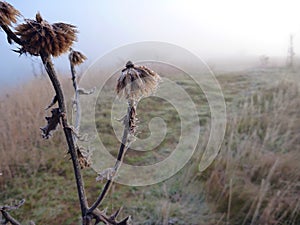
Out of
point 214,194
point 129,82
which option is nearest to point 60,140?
point 214,194

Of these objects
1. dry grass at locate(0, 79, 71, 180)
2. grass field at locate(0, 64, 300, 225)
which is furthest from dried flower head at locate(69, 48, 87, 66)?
dry grass at locate(0, 79, 71, 180)

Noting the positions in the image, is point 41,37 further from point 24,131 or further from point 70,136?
point 24,131

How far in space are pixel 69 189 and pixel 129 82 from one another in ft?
4.54

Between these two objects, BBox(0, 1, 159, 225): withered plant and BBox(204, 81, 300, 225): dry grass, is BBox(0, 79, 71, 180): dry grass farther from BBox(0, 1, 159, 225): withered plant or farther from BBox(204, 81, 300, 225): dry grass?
BBox(0, 1, 159, 225): withered plant

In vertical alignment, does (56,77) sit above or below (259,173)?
above

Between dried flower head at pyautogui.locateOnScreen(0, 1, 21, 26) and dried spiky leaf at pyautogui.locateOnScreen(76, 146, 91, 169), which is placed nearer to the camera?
dried flower head at pyautogui.locateOnScreen(0, 1, 21, 26)

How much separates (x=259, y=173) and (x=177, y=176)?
454 millimetres

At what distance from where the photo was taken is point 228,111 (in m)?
2.46

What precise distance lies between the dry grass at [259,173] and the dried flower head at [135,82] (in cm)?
107

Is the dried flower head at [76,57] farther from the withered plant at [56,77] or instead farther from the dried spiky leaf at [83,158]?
the dried spiky leaf at [83,158]

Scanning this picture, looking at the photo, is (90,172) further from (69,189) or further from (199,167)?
(199,167)

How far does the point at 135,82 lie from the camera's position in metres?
0.32

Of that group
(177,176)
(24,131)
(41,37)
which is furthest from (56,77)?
(24,131)

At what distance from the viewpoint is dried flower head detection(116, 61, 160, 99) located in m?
0.32
